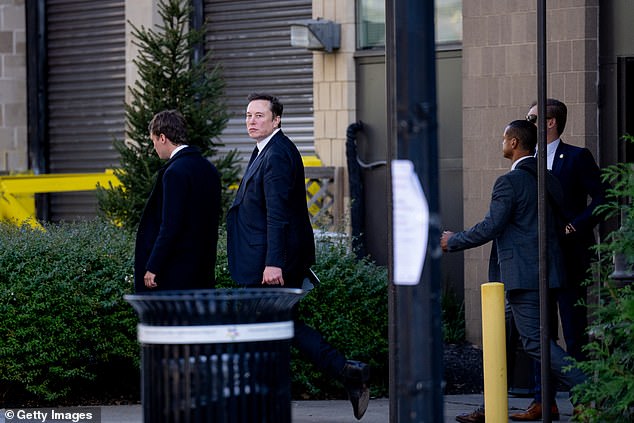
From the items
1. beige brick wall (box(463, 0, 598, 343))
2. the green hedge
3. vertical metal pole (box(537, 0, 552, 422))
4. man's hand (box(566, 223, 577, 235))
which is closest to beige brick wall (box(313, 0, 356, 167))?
beige brick wall (box(463, 0, 598, 343))

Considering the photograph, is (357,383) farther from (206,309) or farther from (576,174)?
(206,309)

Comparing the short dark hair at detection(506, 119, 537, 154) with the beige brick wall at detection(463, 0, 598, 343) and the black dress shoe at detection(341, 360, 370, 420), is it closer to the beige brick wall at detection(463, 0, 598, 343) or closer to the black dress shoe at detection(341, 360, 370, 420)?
the black dress shoe at detection(341, 360, 370, 420)

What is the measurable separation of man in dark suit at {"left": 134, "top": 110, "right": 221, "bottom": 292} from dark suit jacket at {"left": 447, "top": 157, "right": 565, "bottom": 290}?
1.47 meters

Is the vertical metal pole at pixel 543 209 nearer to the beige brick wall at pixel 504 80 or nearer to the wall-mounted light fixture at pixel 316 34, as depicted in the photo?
the beige brick wall at pixel 504 80

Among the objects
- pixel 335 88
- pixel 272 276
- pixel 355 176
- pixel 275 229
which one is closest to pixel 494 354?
pixel 272 276

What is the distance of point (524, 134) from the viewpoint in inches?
296

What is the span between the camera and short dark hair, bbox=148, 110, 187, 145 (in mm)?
7492

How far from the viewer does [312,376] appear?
8.56 m

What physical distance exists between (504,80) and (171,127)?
3.80 m

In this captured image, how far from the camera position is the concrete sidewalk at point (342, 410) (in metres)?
7.87

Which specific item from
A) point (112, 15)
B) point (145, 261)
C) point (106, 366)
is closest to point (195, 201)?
point (145, 261)

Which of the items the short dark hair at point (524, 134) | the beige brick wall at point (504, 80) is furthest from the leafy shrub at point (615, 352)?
the beige brick wall at point (504, 80)

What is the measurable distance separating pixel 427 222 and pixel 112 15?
1306 cm

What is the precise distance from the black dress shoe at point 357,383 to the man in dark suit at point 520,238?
890 mm
